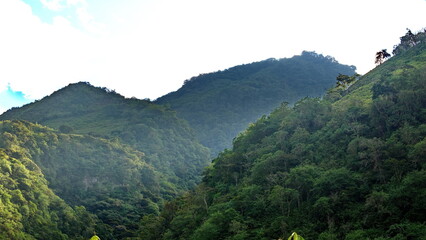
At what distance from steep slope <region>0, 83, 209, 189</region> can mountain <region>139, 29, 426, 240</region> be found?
46.1 m

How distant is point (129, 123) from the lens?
125 metres

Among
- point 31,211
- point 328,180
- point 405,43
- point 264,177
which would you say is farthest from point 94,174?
point 405,43

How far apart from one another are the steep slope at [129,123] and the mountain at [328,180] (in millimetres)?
46088

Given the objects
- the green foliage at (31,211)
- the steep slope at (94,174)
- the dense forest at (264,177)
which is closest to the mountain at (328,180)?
the dense forest at (264,177)

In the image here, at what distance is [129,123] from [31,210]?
68527mm

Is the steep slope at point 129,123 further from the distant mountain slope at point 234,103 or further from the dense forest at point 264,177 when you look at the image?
the distant mountain slope at point 234,103

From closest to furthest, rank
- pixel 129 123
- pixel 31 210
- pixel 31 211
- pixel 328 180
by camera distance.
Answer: pixel 328 180
pixel 31 211
pixel 31 210
pixel 129 123

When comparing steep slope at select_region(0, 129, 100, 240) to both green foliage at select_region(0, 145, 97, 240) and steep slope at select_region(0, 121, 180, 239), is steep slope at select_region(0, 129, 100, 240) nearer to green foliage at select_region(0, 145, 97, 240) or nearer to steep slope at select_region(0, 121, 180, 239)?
green foliage at select_region(0, 145, 97, 240)

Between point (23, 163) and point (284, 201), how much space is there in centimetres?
4934

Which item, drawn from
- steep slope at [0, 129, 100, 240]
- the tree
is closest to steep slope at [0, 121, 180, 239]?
steep slope at [0, 129, 100, 240]

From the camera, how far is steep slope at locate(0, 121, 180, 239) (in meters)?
71.8

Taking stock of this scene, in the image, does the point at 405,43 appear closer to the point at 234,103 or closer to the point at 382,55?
the point at 382,55

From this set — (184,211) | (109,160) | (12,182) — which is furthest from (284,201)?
(109,160)

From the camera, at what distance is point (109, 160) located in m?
89.4
